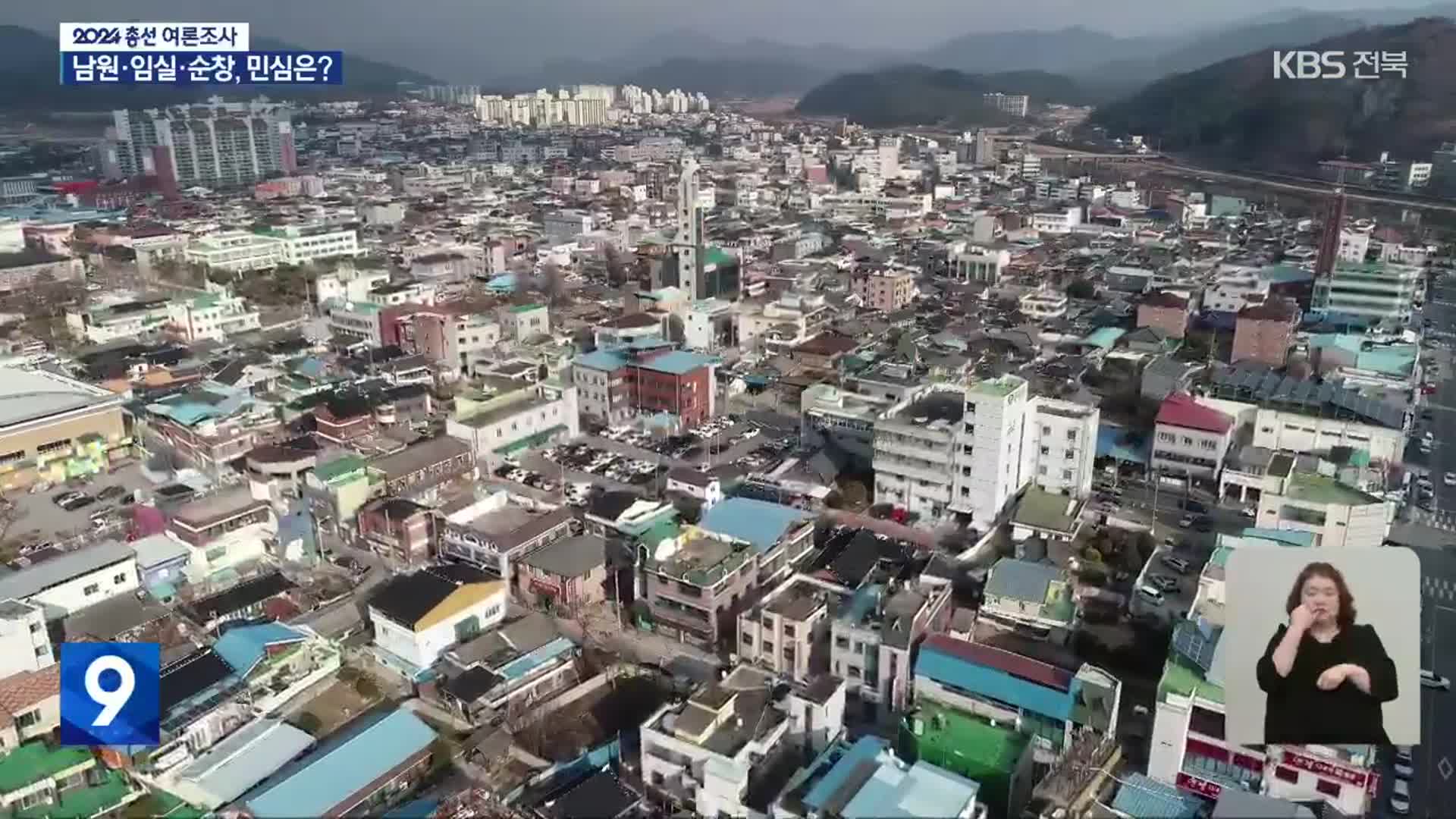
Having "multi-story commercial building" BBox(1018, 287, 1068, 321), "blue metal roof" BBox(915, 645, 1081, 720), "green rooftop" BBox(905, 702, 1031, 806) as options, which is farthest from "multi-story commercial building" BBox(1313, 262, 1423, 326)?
"green rooftop" BBox(905, 702, 1031, 806)

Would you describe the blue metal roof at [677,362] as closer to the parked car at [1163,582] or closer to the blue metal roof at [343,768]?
the parked car at [1163,582]

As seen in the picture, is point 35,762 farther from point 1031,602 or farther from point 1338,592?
→ point 1338,592

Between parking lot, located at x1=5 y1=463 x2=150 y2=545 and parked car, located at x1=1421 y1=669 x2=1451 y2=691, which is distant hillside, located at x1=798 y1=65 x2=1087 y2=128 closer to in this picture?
parking lot, located at x1=5 y1=463 x2=150 y2=545

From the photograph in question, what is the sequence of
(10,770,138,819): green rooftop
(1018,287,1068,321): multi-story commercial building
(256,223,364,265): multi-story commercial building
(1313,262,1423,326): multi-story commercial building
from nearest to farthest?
(10,770,138,819): green rooftop < (1313,262,1423,326): multi-story commercial building < (1018,287,1068,321): multi-story commercial building < (256,223,364,265): multi-story commercial building

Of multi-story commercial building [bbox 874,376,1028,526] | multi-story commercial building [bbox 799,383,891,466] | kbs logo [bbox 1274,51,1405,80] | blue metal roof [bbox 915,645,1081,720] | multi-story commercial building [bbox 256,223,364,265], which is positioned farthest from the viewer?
multi-story commercial building [bbox 256,223,364,265]

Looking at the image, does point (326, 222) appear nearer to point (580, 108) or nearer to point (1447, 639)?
point (1447, 639)

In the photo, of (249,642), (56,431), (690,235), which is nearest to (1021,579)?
(249,642)
